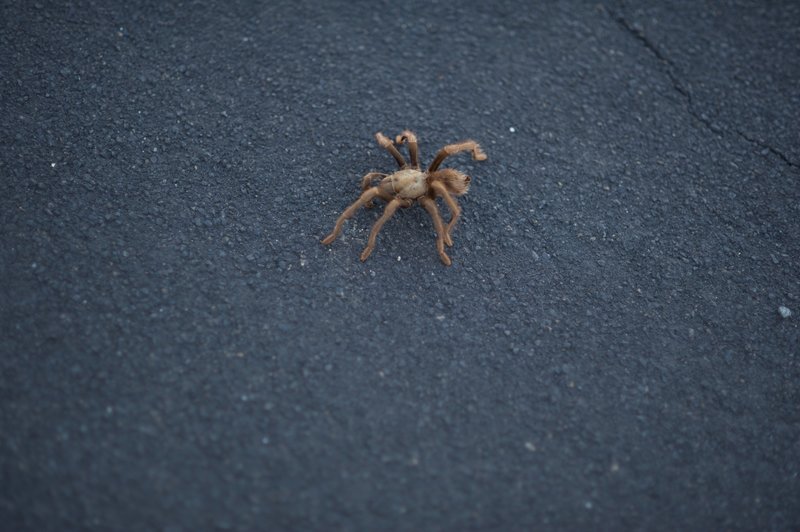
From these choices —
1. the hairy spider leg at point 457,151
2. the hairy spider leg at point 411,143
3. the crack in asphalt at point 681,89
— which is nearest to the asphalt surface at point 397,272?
the crack in asphalt at point 681,89

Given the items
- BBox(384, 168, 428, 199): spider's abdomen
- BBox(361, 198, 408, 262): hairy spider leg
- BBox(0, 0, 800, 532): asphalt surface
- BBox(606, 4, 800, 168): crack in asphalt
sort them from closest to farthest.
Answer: BBox(0, 0, 800, 532): asphalt surface → BBox(361, 198, 408, 262): hairy spider leg → BBox(384, 168, 428, 199): spider's abdomen → BBox(606, 4, 800, 168): crack in asphalt

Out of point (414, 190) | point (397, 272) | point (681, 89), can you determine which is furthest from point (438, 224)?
point (681, 89)

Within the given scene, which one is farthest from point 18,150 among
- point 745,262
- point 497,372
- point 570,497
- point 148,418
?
point 745,262

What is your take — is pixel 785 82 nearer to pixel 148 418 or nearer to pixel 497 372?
pixel 497 372

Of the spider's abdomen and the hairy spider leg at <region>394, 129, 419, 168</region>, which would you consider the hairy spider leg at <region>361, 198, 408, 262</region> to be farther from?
the hairy spider leg at <region>394, 129, 419, 168</region>

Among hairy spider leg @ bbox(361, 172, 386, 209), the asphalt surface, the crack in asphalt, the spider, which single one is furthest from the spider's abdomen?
the crack in asphalt

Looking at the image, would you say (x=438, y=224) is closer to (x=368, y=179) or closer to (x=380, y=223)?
(x=380, y=223)

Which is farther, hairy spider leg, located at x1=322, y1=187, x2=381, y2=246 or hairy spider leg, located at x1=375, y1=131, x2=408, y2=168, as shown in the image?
hairy spider leg, located at x1=375, y1=131, x2=408, y2=168

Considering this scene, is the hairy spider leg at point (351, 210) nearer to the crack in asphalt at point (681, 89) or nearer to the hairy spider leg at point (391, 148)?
the hairy spider leg at point (391, 148)
